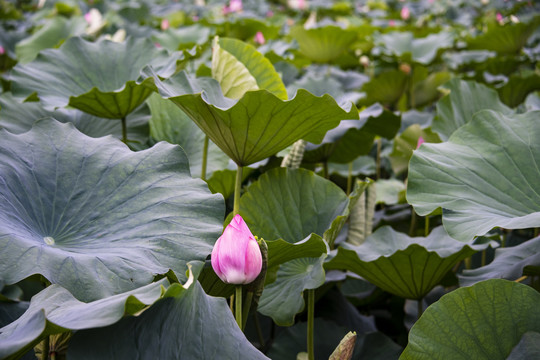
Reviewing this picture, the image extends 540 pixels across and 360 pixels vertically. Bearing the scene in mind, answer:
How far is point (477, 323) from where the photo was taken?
780 mm

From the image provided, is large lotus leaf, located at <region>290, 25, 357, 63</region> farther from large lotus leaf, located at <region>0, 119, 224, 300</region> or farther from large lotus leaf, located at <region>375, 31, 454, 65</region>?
large lotus leaf, located at <region>0, 119, 224, 300</region>

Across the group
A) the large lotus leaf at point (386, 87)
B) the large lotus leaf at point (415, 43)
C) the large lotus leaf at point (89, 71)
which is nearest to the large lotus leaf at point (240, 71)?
the large lotus leaf at point (89, 71)

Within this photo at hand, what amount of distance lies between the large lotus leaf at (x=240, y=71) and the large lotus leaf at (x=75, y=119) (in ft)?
0.87

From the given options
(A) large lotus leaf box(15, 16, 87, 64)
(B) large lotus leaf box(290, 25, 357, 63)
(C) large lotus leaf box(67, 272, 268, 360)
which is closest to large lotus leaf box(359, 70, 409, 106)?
(B) large lotus leaf box(290, 25, 357, 63)

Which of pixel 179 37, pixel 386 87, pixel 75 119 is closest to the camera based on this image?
pixel 75 119

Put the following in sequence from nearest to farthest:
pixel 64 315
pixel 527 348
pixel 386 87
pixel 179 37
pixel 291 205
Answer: pixel 64 315
pixel 527 348
pixel 291 205
pixel 386 87
pixel 179 37

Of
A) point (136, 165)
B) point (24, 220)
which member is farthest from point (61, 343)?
point (136, 165)

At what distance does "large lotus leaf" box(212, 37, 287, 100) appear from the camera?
1193 mm

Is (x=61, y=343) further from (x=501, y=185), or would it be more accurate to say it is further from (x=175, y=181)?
(x=501, y=185)

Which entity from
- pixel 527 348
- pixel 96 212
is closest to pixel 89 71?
pixel 96 212

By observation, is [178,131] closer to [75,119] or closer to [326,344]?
[75,119]

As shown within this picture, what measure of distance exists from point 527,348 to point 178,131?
3.25 feet

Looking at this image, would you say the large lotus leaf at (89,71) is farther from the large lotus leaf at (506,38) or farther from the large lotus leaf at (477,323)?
the large lotus leaf at (506,38)

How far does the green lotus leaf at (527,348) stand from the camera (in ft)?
2.43
